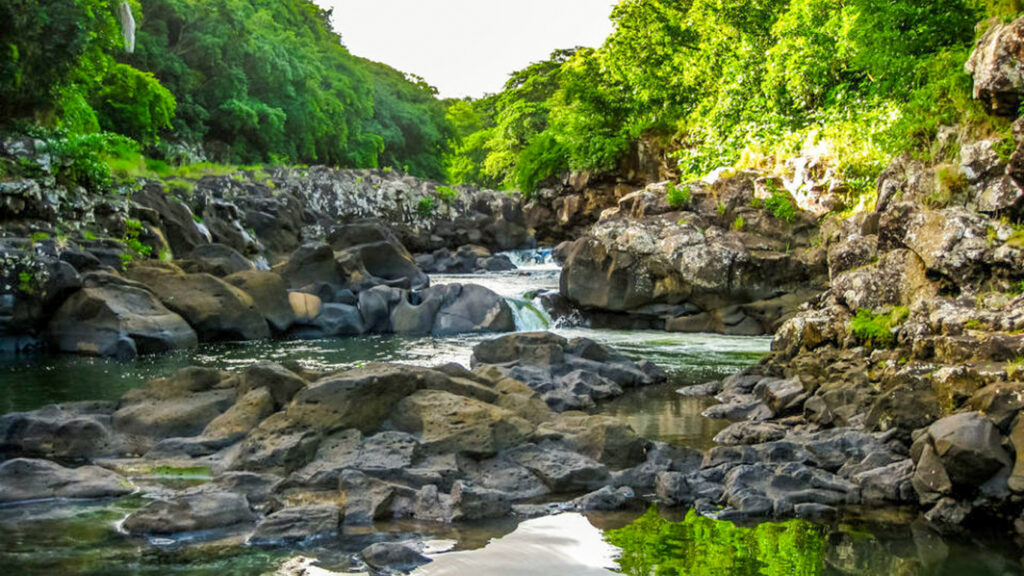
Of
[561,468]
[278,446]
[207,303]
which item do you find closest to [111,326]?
[207,303]

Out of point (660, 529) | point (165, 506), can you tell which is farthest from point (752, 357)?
point (165, 506)

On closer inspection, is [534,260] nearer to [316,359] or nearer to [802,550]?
[316,359]

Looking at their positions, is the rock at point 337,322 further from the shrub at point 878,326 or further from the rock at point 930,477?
the rock at point 930,477

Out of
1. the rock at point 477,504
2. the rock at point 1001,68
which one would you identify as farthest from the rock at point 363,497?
the rock at point 1001,68

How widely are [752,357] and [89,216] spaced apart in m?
13.4

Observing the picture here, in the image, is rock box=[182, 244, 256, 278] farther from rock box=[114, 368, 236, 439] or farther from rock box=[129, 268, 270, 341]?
rock box=[114, 368, 236, 439]

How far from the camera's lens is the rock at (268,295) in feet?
59.9

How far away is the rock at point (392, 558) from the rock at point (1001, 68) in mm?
8894

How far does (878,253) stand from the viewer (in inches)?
470

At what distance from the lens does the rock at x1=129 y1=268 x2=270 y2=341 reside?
16.9 meters

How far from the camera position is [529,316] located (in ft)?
67.1

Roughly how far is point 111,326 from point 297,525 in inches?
424

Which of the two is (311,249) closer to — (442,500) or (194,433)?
(194,433)

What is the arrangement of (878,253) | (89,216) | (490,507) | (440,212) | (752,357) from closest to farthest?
(490,507)
(878,253)
(752,357)
(89,216)
(440,212)
